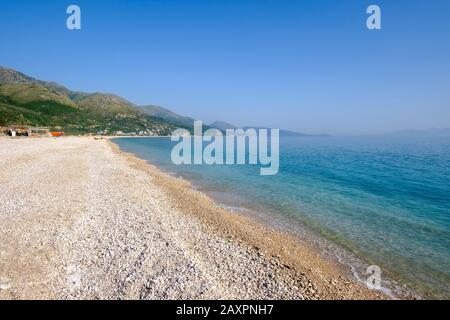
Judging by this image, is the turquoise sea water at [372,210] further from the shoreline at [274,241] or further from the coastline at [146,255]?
the coastline at [146,255]

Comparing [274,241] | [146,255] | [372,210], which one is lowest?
[372,210]

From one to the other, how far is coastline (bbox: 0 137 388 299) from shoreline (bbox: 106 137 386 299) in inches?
2.4

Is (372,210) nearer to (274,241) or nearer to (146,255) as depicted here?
(274,241)

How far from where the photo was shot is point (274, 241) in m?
15.6

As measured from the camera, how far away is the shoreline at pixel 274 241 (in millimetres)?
12119

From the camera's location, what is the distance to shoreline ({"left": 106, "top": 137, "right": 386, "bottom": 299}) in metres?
12.1

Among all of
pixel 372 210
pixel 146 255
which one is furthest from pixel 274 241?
pixel 372 210

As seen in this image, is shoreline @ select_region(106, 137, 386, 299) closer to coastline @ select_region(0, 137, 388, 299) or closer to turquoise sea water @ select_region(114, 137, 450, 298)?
coastline @ select_region(0, 137, 388, 299)

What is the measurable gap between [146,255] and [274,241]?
7.02 m

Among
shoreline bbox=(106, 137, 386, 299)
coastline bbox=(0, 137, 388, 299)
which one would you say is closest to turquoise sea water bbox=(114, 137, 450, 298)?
shoreline bbox=(106, 137, 386, 299)

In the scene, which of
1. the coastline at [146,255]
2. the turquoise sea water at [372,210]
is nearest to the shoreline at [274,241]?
the coastline at [146,255]

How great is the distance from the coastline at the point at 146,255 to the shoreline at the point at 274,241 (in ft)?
0.20
